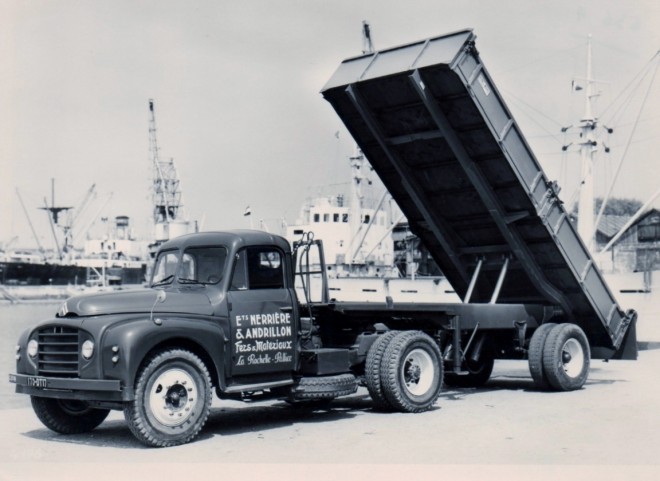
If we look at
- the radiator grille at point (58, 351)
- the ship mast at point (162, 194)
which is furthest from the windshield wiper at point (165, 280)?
the ship mast at point (162, 194)

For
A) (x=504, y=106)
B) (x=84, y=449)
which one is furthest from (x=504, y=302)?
(x=84, y=449)

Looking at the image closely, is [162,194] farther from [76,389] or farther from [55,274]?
[76,389]

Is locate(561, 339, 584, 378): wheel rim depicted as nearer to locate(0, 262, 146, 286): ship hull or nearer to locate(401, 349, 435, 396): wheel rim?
locate(401, 349, 435, 396): wheel rim

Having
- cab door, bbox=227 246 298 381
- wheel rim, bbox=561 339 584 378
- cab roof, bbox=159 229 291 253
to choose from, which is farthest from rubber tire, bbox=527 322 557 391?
cab roof, bbox=159 229 291 253

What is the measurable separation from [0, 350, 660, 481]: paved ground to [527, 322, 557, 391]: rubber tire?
1.28 feet

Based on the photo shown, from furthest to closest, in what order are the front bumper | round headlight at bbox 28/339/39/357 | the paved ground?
1. round headlight at bbox 28/339/39/357
2. the front bumper
3. the paved ground

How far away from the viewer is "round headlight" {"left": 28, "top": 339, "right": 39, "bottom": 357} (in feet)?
27.5

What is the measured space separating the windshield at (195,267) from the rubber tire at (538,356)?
5142mm

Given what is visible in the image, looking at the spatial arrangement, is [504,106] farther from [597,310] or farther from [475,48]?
[597,310]

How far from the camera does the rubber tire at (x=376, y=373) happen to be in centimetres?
983

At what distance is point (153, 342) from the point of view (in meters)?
7.86


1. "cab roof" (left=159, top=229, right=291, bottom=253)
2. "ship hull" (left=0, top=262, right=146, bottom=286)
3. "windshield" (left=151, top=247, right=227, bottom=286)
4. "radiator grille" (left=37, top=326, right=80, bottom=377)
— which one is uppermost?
"ship hull" (left=0, top=262, right=146, bottom=286)

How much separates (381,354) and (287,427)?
154 cm

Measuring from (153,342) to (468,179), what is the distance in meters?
5.13
